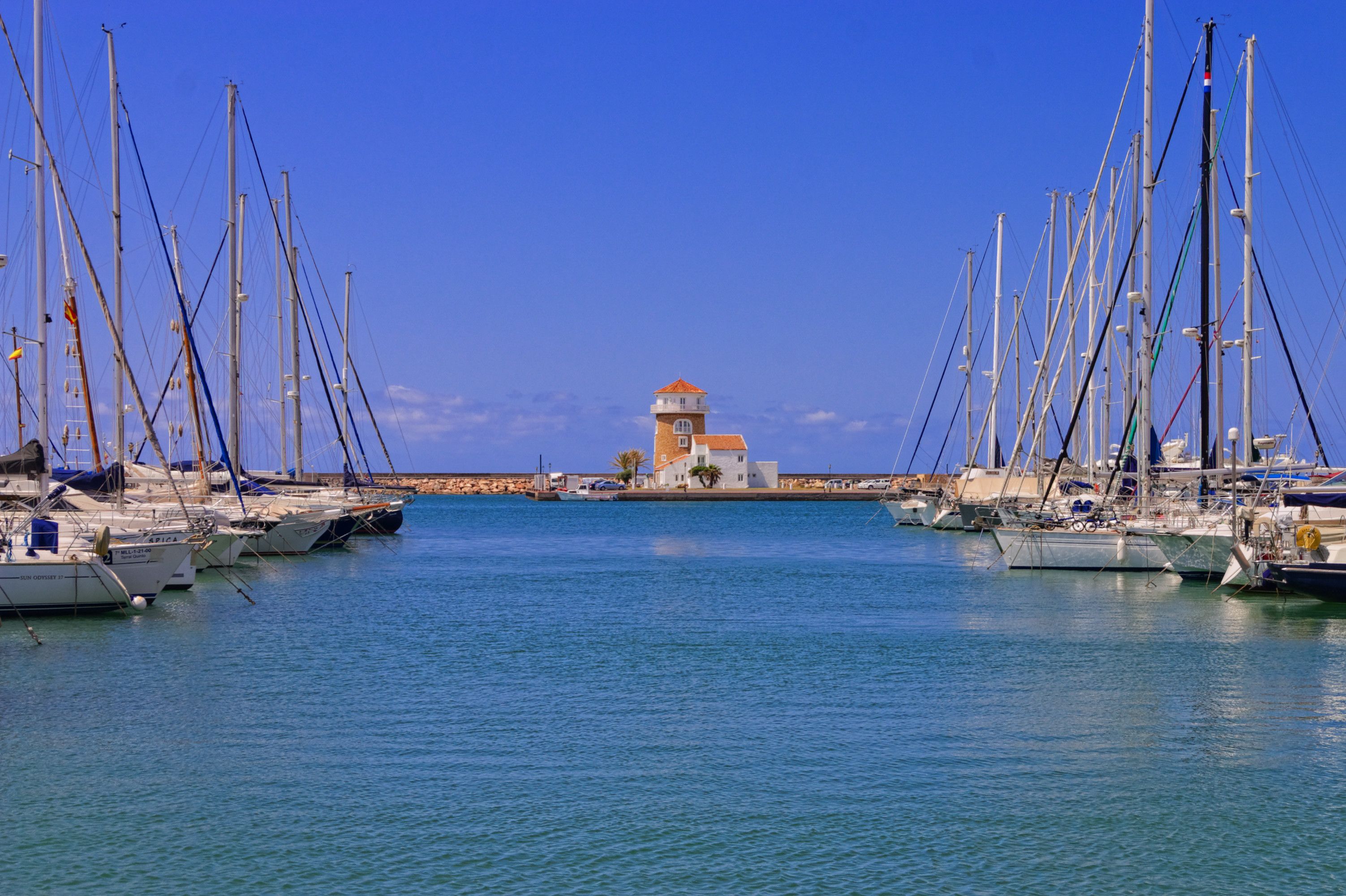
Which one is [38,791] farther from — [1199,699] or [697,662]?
[1199,699]

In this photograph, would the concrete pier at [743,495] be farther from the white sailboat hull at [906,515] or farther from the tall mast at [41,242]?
the tall mast at [41,242]

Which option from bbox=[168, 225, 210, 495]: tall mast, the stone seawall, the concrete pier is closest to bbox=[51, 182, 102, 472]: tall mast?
bbox=[168, 225, 210, 495]: tall mast

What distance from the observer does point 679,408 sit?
113 metres

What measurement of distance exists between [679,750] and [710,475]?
321ft

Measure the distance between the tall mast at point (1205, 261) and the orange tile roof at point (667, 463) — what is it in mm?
82487

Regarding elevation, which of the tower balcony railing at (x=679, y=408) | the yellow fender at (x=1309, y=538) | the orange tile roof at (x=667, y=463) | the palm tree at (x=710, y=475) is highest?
the tower balcony railing at (x=679, y=408)

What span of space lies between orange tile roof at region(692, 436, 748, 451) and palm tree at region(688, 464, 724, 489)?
178cm

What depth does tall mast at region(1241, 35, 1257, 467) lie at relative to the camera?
3017cm

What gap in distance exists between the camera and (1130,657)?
19.6 m

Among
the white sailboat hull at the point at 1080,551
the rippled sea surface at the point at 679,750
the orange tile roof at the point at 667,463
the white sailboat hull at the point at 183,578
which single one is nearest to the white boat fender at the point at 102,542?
the rippled sea surface at the point at 679,750

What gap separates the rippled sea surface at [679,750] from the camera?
10062 millimetres

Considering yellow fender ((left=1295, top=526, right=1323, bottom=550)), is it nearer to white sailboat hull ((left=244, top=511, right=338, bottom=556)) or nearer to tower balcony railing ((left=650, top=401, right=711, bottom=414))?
white sailboat hull ((left=244, top=511, right=338, bottom=556))

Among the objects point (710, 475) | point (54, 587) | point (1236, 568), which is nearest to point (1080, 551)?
point (1236, 568)

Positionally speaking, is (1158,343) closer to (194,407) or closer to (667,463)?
(194,407)
